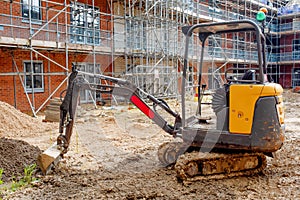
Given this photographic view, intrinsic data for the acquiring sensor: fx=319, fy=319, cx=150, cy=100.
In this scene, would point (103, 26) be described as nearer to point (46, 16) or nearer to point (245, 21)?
point (46, 16)

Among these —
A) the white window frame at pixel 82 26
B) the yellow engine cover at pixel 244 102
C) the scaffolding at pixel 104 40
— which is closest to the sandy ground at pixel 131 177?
the yellow engine cover at pixel 244 102

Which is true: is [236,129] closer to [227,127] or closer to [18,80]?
[227,127]

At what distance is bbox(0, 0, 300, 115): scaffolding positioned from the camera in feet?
40.7

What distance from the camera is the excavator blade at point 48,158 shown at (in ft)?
16.9

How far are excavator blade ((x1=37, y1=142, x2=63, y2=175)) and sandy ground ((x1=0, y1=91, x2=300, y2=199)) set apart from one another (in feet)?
0.42

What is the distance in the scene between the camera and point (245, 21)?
4.90 metres

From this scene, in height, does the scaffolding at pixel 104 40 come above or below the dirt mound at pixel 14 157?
above

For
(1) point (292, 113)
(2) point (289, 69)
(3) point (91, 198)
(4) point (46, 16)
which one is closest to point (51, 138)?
(3) point (91, 198)

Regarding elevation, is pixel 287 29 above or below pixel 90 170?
above

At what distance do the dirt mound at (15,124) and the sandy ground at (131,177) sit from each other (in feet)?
0.15

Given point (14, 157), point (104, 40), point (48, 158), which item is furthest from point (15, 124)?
point (104, 40)

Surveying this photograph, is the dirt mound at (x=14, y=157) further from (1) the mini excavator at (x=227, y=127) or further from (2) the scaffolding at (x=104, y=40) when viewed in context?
(2) the scaffolding at (x=104, y=40)

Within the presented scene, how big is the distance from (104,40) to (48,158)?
38.2 ft

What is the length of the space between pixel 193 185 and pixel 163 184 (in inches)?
18.1
